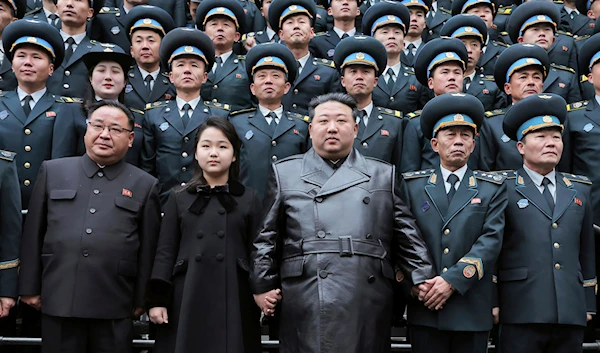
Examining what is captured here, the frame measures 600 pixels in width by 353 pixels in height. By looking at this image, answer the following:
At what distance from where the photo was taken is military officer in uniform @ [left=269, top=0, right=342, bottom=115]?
704 cm

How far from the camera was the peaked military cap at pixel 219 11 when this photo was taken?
753 cm

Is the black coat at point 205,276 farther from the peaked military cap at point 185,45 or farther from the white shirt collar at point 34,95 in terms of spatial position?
the peaked military cap at point 185,45

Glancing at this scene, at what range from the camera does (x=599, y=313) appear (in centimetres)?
567

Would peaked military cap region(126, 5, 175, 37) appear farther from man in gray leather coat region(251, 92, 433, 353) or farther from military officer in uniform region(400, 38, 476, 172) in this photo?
man in gray leather coat region(251, 92, 433, 353)

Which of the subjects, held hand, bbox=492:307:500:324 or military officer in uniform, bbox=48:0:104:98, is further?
military officer in uniform, bbox=48:0:104:98

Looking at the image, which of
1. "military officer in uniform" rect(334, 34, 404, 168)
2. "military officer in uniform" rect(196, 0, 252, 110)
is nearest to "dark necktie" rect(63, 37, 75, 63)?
"military officer in uniform" rect(196, 0, 252, 110)

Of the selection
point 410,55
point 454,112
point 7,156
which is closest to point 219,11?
point 410,55

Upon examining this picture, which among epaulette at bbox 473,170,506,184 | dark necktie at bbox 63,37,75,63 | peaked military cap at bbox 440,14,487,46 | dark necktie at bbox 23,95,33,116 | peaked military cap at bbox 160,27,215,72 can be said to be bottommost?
epaulette at bbox 473,170,506,184

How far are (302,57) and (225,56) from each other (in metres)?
0.76

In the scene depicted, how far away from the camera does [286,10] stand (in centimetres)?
757

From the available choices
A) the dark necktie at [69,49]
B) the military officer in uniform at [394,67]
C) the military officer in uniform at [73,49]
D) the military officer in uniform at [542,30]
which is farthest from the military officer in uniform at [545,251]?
the dark necktie at [69,49]

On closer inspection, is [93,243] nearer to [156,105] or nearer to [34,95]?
[34,95]

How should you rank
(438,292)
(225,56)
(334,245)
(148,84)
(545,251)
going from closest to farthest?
1. (334,245)
2. (438,292)
3. (545,251)
4. (148,84)
5. (225,56)

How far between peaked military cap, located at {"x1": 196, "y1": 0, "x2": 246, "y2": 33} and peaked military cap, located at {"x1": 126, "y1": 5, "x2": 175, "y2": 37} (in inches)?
14.8
